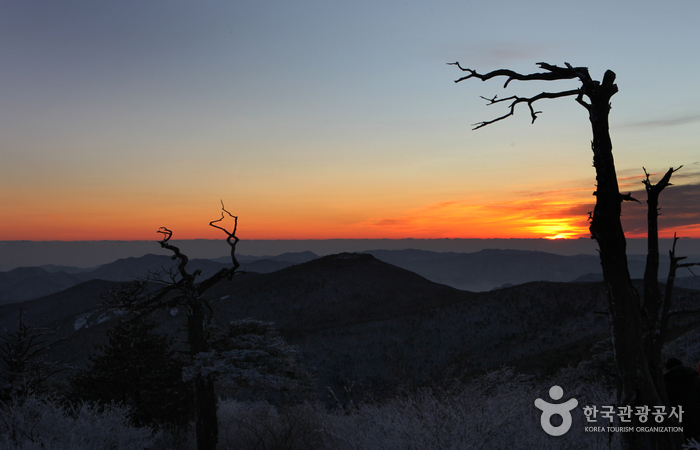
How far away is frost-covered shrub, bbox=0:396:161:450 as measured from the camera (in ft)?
41.0

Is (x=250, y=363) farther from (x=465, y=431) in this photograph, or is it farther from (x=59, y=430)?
(x=465, y=431)

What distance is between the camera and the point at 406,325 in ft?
161

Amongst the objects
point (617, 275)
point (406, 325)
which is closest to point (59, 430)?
point (617, 275)

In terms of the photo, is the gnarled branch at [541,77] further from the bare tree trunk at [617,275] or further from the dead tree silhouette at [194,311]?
the dead tree silhouette at [194,311]

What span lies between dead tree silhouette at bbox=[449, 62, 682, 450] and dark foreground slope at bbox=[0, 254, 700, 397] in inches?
393

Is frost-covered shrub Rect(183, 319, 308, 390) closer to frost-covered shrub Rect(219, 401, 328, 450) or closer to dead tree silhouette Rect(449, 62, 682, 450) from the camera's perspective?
frost-covered shrub Rect(219, 401, 328, 450)

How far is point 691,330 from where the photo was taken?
24547 mm

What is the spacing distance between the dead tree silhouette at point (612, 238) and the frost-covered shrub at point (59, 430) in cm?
1408

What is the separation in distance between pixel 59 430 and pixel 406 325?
39338 millimetres

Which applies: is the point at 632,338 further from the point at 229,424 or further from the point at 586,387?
the point at 229,424

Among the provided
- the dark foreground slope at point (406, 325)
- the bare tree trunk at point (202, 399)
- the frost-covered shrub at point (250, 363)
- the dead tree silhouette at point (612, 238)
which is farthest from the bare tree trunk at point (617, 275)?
the bare tree trunk at point (202, 399)

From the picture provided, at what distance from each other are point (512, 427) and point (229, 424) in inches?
512

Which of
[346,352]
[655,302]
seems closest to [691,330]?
[655,302]
